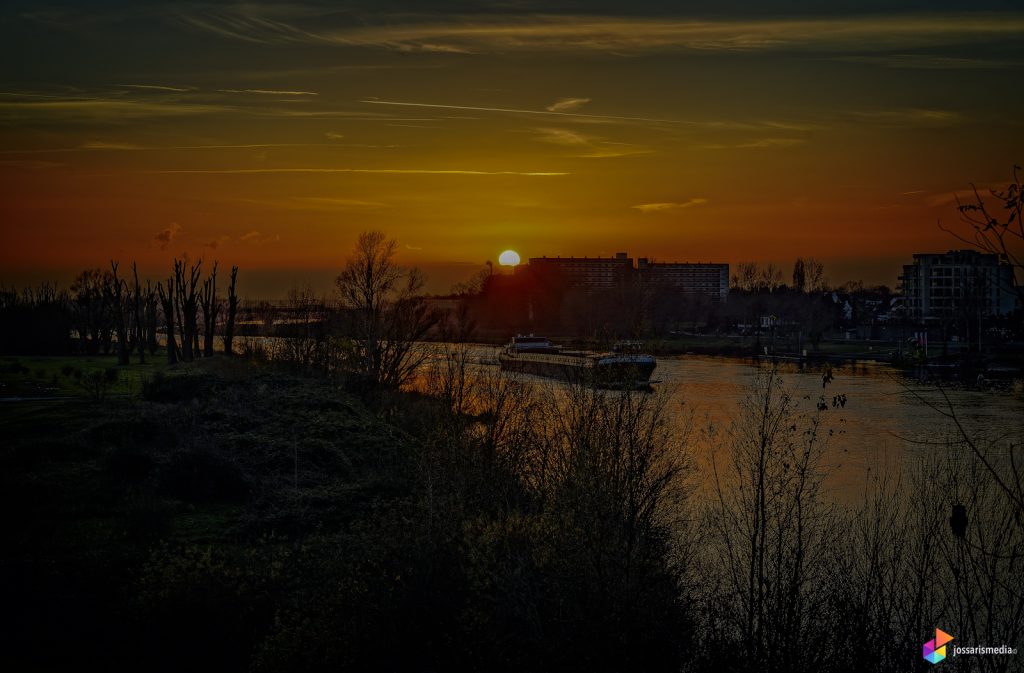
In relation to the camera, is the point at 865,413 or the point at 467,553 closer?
the point at 467,553

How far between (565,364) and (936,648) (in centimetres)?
5216

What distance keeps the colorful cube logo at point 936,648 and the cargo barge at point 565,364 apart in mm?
6336

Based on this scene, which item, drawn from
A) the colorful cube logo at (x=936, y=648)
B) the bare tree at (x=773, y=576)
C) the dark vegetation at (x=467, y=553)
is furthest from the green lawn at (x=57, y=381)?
the colorful cube logo at (x=936, y=648)

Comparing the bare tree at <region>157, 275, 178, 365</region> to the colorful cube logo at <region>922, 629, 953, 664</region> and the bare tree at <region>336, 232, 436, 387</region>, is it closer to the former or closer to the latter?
the bare tree at <region>336, 232, 436, 387</region>

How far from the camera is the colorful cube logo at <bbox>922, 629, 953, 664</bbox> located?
12.5m

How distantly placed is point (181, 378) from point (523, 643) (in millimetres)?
24867

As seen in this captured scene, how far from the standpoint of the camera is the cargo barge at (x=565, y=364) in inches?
723

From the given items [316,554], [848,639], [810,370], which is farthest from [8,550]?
[810,370]

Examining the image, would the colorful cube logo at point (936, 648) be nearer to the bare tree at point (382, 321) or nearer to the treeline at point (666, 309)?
the bare tree at point (382, 321)

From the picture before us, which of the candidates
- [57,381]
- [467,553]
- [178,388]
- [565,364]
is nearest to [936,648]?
[467,553]

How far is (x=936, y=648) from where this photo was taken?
12.8m

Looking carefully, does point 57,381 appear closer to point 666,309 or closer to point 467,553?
point 467,553

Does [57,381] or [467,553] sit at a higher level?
[57,381]

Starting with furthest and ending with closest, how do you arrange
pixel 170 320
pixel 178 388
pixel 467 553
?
pixel 170 320 < pixel 178 388 < pixel 467 553
